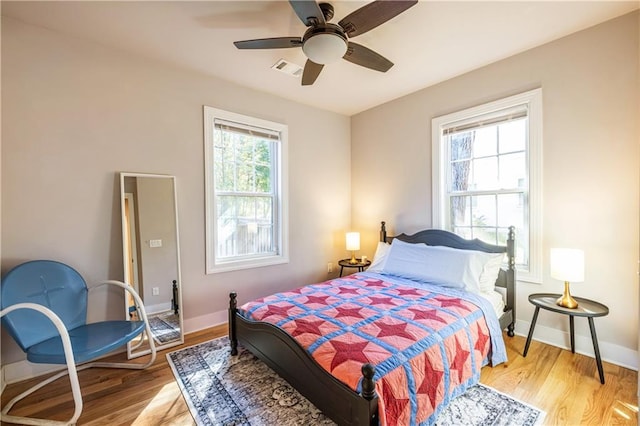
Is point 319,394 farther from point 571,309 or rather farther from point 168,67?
point 168,67

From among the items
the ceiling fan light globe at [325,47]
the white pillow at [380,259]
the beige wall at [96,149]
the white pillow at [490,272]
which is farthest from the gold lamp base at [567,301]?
the beige wall at [96,149]

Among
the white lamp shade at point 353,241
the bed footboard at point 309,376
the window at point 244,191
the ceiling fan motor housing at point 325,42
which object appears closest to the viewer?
the bed footboard at point 309,376

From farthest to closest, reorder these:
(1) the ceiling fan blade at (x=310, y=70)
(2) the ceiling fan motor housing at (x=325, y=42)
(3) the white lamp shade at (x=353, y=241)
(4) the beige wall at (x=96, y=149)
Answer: (3) the white lamp shade at (x=353, y=241), (1) the ceiling fan blade at (x=310, y=70), (4) the beige wall at (x=96, y=149), (2) the ceiling fan motor housing at (x=325, y=42)

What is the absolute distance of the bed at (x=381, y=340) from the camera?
4.74ft

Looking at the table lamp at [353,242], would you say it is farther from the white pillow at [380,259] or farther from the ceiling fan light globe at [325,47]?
the ceiling fan light globe at [325,47]

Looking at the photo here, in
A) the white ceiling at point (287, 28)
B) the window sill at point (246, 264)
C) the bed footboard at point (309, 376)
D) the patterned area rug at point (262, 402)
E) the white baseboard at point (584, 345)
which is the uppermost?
the white ceiling at point (287, 28)

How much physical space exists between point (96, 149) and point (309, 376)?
256 cm

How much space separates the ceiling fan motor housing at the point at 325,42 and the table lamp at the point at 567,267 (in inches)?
90.2

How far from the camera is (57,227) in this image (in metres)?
2.32

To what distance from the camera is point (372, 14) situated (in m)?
1.72

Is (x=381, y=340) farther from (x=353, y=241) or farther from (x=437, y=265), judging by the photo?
(x=353, y=241)

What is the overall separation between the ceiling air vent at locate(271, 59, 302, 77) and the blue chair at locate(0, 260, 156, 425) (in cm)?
245

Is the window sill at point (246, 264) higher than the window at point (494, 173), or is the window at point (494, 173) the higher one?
the window at point (494, 173)

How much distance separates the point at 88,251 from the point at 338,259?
3.00 m
